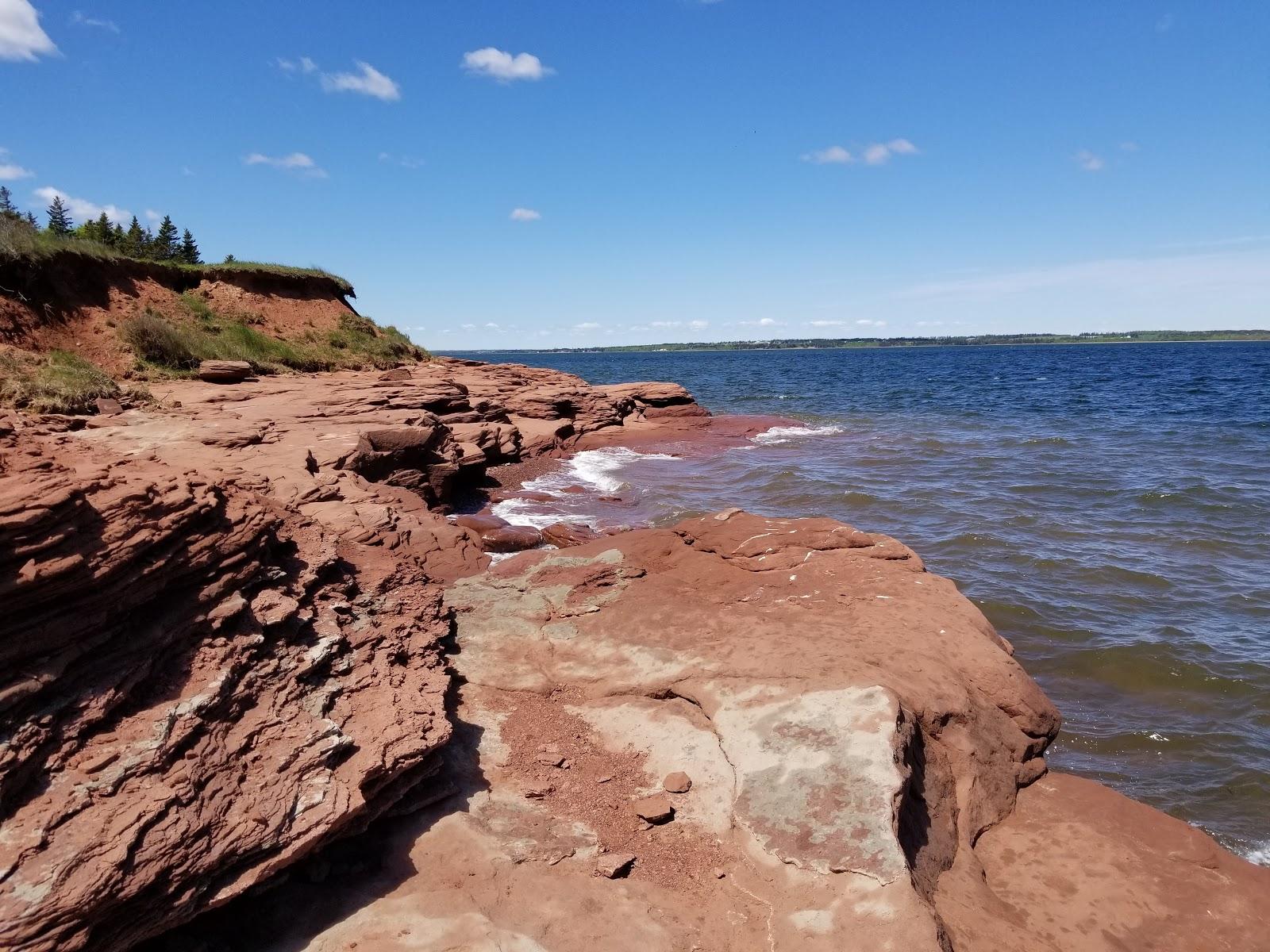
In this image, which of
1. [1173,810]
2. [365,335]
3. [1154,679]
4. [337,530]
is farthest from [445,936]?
[365,335]

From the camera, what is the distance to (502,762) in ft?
18.3

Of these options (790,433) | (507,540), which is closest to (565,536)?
(507,540)

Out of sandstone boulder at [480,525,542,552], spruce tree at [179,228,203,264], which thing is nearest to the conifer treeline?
spruce tree at [179,228,203,264]

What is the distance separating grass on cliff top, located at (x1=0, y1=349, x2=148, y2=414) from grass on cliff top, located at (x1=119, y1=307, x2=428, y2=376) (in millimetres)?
3148

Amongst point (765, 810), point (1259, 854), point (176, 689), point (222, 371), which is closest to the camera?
point (176, 689)

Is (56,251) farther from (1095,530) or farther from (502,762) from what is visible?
(1095,530)

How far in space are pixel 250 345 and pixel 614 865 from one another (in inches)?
875

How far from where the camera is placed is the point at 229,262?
25344 millimetres

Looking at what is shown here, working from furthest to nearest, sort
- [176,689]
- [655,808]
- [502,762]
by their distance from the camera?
[502,762] < [655,808] < [176,689]

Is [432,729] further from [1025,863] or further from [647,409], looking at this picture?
[647,409]

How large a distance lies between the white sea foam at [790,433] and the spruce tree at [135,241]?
925 inches

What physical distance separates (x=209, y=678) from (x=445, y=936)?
2.12m

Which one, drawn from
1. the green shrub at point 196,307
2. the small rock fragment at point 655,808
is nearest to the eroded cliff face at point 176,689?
the small rock fragment at point 655,808

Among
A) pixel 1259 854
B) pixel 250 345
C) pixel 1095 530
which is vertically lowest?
pixel 1259 854
